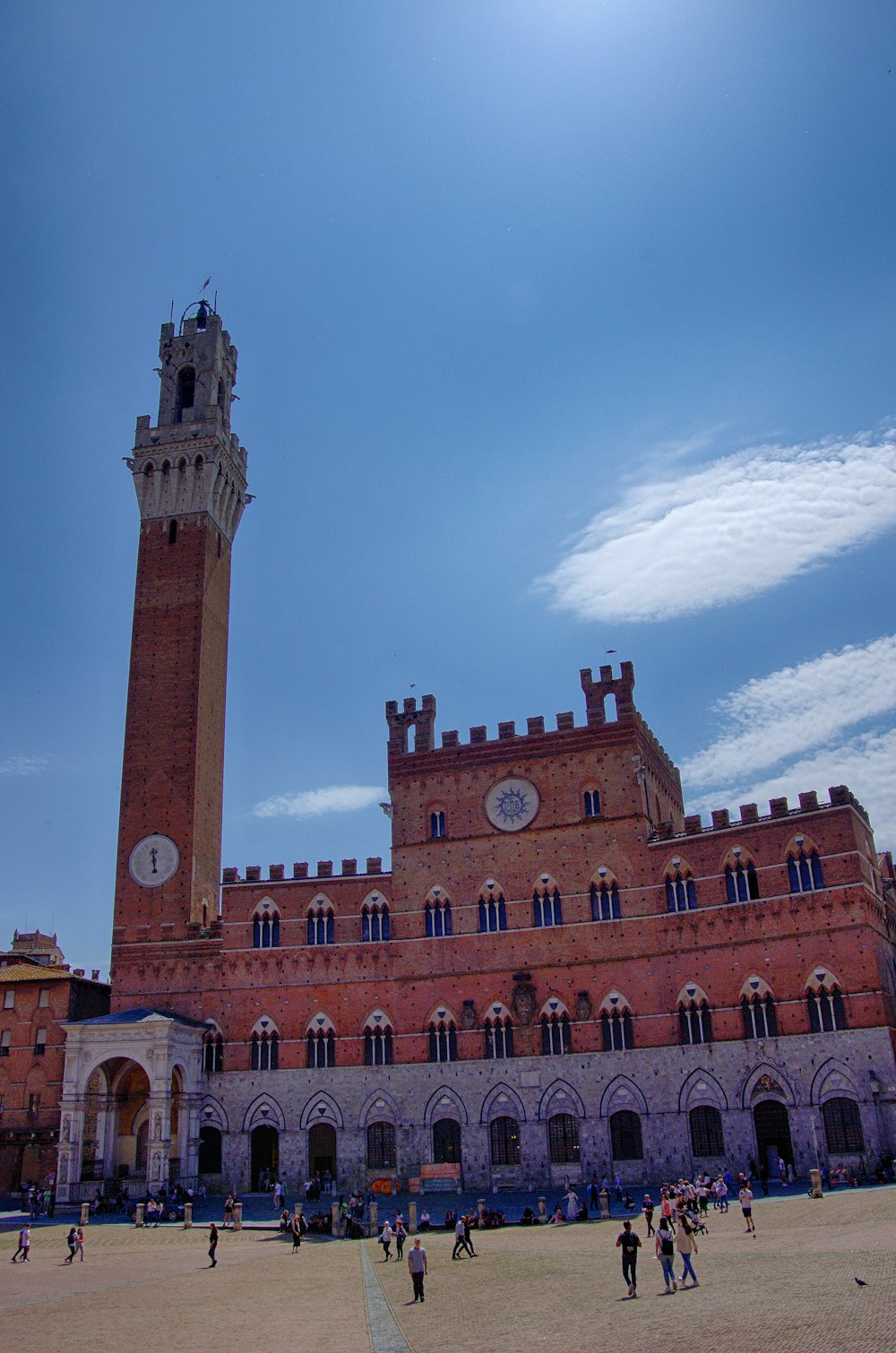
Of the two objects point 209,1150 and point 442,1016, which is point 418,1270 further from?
point 209,1150

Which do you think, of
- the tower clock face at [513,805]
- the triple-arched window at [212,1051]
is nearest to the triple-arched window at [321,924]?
the triple-arched window at [212,1051]

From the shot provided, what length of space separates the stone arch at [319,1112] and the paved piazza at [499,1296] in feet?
49.1

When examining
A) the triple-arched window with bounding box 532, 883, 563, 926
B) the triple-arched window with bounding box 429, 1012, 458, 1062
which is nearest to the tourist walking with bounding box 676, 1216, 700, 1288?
the triple-arched window with bounding box 532, 883, 563, 926

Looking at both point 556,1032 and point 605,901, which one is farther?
point 605,901

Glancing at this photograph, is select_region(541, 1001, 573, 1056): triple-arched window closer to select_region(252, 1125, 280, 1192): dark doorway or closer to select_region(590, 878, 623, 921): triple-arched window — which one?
select_region(590, 878, 623, 921): triple-arched window

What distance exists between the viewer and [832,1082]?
4338cm

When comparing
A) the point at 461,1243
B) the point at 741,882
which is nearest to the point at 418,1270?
the point at 461,1243

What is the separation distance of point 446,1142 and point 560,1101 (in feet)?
18.2

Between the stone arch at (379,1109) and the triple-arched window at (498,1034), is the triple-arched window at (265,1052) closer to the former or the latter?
the stone arch at (379,1109)

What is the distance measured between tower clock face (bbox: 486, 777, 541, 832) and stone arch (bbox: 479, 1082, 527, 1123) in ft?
38.1

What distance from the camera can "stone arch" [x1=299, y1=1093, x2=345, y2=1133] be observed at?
168 ft

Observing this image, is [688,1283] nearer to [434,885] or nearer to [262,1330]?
[262,1330]

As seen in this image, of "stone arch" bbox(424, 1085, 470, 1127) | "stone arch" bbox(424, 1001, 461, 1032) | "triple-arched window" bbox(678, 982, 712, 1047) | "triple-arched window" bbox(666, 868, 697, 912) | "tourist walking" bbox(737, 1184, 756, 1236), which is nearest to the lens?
"tourist walking" bbox(737, 1184, 756, 1236)

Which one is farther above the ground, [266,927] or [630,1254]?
[266,927]
